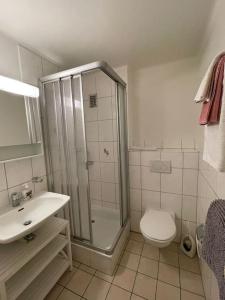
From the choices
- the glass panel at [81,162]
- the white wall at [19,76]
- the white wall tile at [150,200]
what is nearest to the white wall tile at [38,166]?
the white wall at [19,76]

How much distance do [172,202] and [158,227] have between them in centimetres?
45

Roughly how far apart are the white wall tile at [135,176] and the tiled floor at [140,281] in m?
0.80

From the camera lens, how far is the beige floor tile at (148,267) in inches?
58.5

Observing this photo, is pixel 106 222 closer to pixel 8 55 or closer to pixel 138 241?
pixel 138 241

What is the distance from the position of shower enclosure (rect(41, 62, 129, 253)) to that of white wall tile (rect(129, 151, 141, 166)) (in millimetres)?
80

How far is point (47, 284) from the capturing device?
4.07 ft

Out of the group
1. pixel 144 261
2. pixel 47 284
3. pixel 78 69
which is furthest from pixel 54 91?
pixel 144 261

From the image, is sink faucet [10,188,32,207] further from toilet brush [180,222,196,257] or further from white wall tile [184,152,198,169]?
toilet brush [180,222,196,257]

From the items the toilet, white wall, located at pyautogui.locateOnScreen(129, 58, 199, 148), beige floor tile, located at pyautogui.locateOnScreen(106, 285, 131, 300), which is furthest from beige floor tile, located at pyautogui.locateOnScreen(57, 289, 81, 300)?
white wall, located at pyautogui.locateOnScreen(129, 58, 199, 148)

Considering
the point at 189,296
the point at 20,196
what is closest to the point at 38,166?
the point at 20,196

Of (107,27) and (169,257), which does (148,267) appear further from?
(107,27)

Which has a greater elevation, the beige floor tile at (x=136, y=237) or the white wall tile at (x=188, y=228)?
the white wall tile at (x=188, y=228)

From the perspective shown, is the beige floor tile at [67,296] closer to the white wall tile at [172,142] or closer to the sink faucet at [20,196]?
the sink faucet at [20,196]

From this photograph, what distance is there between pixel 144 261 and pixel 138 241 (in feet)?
1.01
